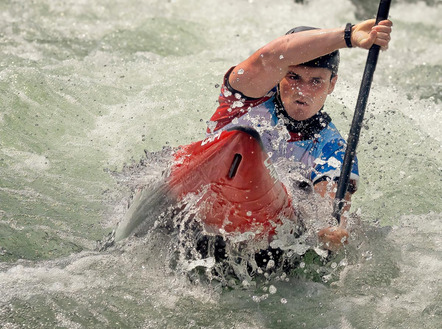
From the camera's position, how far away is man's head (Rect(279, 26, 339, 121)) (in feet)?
9.29

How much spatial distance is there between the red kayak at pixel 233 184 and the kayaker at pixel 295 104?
300 millimetres

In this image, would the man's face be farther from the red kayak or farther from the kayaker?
the red kayak

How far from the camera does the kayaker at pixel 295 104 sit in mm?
2691

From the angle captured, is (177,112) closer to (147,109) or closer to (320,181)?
(147,109)

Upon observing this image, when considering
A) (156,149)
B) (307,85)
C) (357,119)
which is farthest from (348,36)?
(156,149)

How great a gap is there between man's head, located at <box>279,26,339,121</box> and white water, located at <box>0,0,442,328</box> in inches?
14.3

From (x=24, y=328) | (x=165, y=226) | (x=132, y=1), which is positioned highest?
(x=132, y=1)

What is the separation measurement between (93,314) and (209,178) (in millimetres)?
672

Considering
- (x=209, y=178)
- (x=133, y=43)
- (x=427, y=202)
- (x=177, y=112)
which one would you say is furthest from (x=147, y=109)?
(x=209, y=178)

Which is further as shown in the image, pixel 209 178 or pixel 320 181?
pixel 320 181

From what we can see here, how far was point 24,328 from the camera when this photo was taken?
2412mm

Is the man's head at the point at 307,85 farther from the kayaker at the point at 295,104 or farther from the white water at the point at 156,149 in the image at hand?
the white water at the point at 156,149

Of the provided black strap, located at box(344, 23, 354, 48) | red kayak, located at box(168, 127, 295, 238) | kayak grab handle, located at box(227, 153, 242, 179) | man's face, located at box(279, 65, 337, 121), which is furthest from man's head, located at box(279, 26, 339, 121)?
kayak grab handle, located at box(227, 153, 242, 179)

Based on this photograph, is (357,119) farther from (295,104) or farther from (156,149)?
(156,149)
